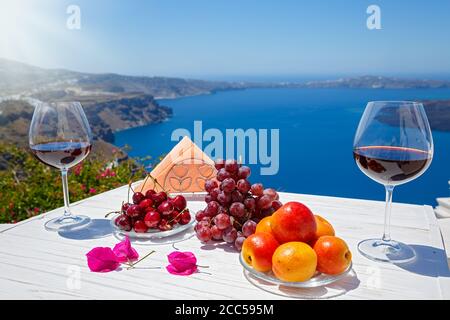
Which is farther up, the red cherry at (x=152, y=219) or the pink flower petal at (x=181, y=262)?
the red cherry at (x=152, y=219)

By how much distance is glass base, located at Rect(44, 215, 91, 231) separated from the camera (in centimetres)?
120

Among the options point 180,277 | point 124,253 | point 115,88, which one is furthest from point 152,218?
point 115,88

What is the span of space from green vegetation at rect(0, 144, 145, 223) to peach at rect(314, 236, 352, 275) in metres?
2.41

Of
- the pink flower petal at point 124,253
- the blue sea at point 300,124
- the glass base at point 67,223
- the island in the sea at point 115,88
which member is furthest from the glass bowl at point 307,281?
the blue sea at point 300,124

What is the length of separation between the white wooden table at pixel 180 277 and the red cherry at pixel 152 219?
0.07m

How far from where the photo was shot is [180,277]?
2.79 ft

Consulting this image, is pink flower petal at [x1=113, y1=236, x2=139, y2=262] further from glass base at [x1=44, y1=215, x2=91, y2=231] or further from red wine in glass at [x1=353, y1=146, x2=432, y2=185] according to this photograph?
red wine in glass at [x1=353, y1=146, x2=432, y2=185]

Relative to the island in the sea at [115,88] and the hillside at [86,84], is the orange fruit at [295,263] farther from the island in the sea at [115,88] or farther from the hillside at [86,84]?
the hillside at [86,84]

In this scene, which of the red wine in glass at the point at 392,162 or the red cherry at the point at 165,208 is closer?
the red wine in glass at the point at 392,162

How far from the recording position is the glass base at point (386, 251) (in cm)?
94

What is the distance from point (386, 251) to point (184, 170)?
2.89 ft

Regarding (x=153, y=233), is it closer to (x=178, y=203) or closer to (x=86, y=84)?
(x=178, y=203)
